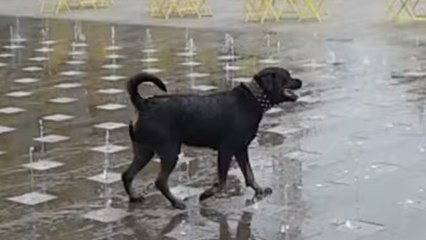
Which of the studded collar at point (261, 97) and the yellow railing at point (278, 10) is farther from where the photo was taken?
the yellow railing at point (278, 10)

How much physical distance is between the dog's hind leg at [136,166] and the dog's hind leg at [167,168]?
13cm


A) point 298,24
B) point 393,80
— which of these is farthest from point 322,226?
point 298,24

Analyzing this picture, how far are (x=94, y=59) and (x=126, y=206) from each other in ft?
20.4

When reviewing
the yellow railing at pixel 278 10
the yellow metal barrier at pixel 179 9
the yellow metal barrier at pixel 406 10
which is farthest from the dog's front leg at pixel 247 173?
the yellow metal barrier at pixel 179 9

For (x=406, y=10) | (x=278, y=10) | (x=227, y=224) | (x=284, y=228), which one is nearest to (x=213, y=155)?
(x=227, y=224)

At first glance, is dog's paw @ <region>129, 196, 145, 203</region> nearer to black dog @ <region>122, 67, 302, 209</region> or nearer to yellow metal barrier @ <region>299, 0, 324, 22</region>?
black dog @ <region>122, 67, 302, 209</region>

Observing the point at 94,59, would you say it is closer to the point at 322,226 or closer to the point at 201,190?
the point at 201,190

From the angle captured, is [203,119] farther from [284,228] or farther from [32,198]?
[32,198]

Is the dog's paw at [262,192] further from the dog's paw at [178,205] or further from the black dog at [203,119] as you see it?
the dog's paw at [178,205]

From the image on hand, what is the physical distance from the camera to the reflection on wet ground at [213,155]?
485cm

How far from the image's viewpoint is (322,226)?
15.6 ft

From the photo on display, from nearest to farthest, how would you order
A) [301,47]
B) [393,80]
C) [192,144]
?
[192,144] → [393,80] → [301,47]

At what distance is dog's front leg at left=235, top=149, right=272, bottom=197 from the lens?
16.9 feet

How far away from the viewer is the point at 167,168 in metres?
5.02
